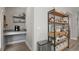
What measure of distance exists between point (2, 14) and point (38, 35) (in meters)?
0.69

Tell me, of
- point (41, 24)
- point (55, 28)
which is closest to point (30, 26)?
point (41, 24)

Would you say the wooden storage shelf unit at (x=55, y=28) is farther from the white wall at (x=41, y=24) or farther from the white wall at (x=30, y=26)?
the white wall at (x=30, y=26)

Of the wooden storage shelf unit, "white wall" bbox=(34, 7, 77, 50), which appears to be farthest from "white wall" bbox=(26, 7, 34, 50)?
the wooden storage shelf unit

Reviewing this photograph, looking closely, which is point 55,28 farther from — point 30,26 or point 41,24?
point 30,26

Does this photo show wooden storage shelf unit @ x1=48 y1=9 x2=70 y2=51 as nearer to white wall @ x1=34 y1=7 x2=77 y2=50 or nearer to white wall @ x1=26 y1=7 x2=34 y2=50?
white wall @ x1=34 y1=7 x2=77 y2=50

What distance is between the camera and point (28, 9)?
1.71 m

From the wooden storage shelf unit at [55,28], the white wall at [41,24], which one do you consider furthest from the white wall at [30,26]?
the wooden storage shelf unit at [55,28]
